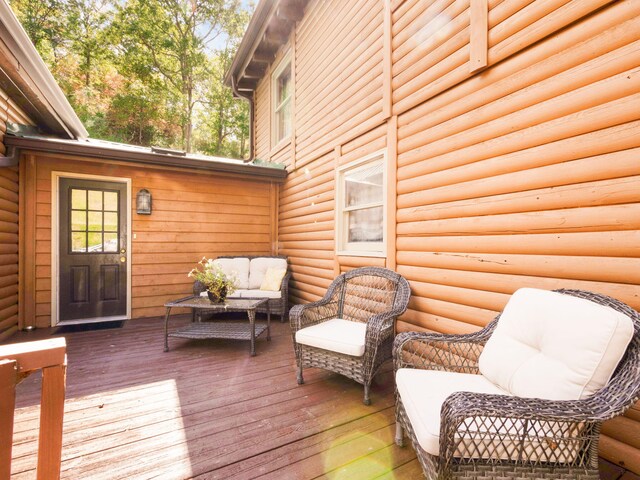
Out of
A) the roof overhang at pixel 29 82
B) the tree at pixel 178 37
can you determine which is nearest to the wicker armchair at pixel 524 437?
the roof overhang at pixel 29 82

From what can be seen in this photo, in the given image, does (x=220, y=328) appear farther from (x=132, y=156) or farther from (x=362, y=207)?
(x=132, y=156)

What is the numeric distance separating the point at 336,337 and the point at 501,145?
6.16ft

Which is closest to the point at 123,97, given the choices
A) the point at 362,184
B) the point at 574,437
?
the point at 362,184

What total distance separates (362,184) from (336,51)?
6.31 ft

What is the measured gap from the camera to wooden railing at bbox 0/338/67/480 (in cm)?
77

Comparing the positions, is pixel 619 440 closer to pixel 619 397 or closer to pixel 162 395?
pixel 619 397

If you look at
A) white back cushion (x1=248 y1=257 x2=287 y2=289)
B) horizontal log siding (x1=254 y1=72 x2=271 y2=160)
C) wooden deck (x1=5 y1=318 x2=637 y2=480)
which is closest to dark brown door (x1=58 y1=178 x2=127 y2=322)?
wooden deck (x1=5 y1=318 x2=637 y2=480)

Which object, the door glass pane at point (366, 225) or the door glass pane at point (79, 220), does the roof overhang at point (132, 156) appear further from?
the door glass pane at point (366, 225)

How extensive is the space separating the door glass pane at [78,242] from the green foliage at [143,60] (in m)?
8.74

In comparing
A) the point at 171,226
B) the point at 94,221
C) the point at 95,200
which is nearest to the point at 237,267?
the point at 171,226

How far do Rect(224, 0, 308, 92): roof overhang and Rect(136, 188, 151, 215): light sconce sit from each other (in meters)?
3.35

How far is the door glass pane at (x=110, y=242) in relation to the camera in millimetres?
4711

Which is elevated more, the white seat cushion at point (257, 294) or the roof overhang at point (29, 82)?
the roof overhang at point (29, 82)

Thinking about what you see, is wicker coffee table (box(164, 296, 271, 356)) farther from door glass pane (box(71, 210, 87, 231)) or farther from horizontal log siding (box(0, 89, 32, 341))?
door glass pane (box(71, 210, 87, 231))
